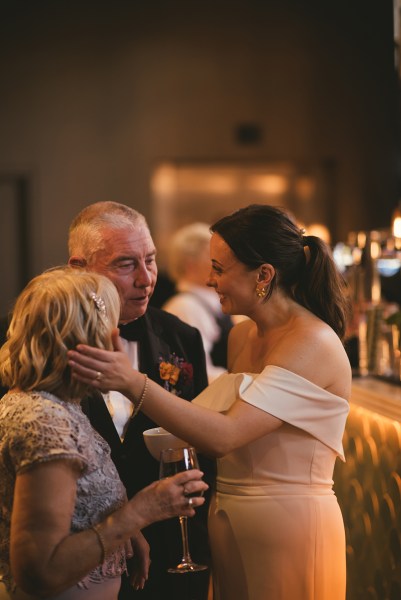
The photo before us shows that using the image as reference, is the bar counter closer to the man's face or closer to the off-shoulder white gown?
the off-shoulder white gown

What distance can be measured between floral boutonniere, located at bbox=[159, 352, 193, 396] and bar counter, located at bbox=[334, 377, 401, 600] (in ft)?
2.95

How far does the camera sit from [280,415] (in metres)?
2.48

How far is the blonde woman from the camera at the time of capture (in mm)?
1820

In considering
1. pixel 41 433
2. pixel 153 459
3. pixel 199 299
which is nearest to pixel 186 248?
pixel 199 299

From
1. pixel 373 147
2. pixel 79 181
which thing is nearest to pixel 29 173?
pixel 79 181

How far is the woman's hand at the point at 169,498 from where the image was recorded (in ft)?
6.48

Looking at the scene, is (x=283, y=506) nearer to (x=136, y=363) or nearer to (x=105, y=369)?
(x=136, y=363)

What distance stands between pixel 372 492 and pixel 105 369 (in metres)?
1.94

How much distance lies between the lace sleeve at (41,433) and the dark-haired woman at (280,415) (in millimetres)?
595

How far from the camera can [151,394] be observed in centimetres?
217

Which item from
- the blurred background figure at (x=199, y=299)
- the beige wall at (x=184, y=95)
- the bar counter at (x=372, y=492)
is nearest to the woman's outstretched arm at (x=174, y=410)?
the bar counter at (x=372, y=492)

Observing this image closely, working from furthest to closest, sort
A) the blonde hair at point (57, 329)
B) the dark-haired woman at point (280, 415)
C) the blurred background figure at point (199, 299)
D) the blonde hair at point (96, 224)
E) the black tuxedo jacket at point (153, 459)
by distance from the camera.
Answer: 1. the blurred background figure at point (199, 299)
2. the blonde hair at point (96, 224)
3. the black tuxedo jacket at point (153, 459)
4. the dark-haired woman at point (280, 415)
5. the blonde hair at point (57, 329)

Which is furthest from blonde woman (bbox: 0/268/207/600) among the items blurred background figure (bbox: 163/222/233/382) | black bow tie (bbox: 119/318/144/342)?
blurred background figure (bbox: 163/222/233/382)

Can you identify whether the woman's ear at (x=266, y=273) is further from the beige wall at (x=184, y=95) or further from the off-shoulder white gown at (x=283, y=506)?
the beige wall at (x=184, y=95)
